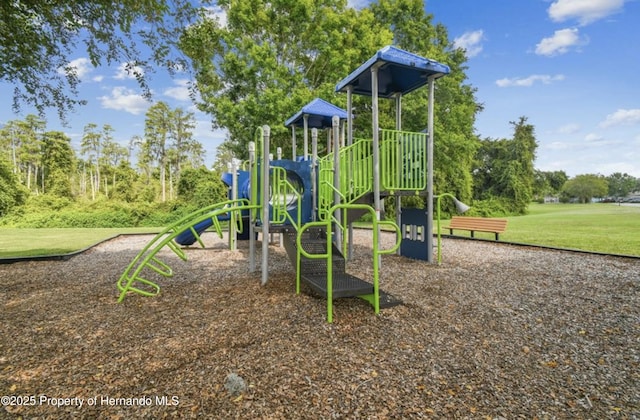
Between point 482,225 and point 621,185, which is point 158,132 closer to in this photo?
point 482,225

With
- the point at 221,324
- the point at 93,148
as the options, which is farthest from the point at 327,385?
the point at 93,148

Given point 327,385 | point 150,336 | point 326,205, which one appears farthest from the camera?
point 326,205

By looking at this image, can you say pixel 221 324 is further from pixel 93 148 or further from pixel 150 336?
pixel 93 148

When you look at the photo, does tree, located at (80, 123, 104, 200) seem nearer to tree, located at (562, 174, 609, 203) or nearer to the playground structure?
the playground structure

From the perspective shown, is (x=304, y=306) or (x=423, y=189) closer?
(x=304, y=306)

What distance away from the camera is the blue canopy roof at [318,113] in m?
8.20

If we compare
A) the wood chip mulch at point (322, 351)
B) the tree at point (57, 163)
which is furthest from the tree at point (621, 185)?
the tree at point (57, 163)

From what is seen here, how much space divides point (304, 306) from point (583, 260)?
6.30 meters

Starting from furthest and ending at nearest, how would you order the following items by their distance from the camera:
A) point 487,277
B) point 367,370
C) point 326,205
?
point 326,205, point 487,277, point 367,370

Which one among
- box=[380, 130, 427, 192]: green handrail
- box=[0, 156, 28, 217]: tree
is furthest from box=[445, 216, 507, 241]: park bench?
box=[0, 156, 28, 217]: tree

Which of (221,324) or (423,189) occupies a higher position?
(423,189)

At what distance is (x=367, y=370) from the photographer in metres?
2.65

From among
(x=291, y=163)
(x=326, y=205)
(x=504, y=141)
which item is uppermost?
(x=504, y=141)

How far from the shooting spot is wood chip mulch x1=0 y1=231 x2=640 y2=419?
2.27 meters
